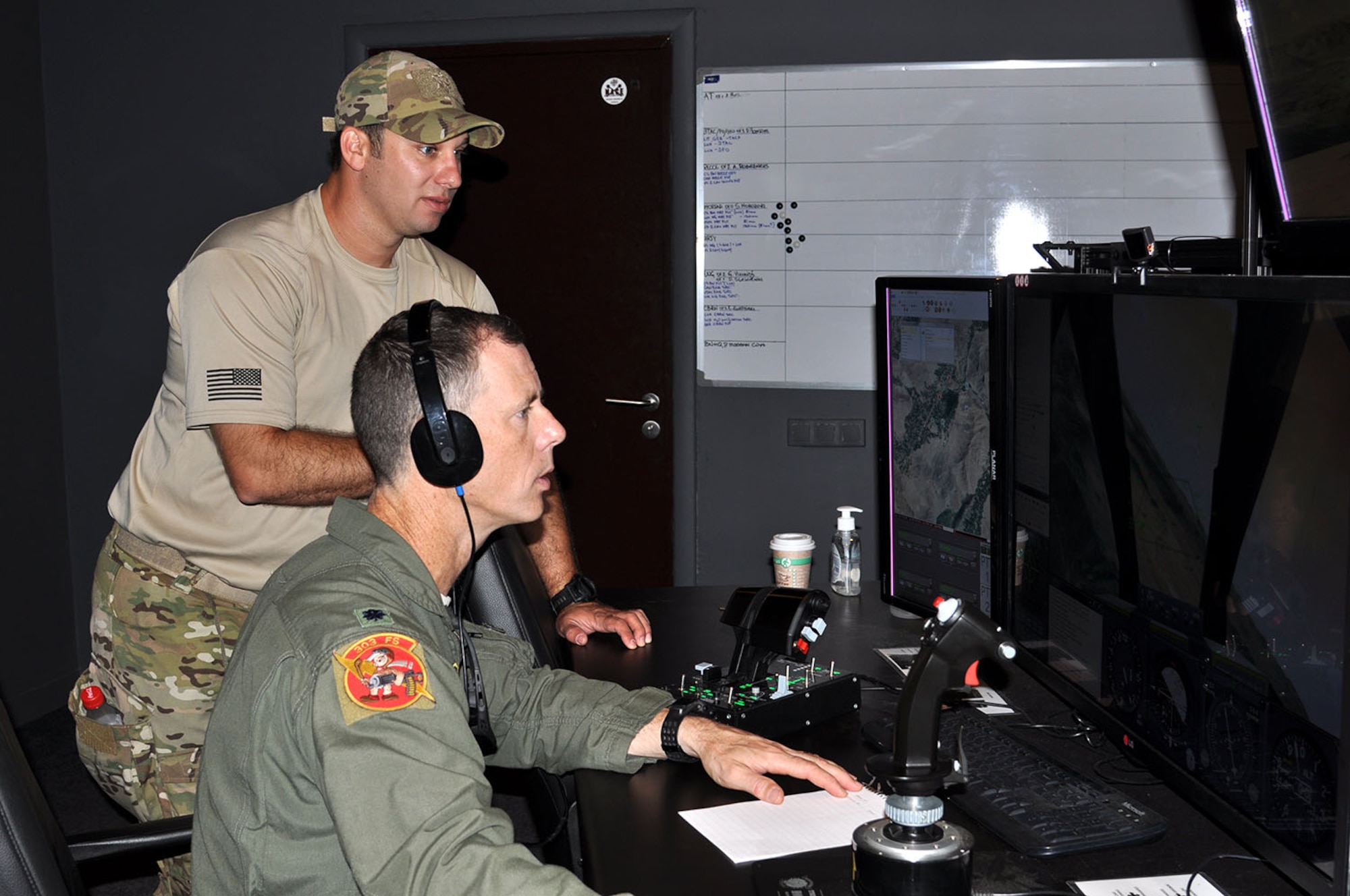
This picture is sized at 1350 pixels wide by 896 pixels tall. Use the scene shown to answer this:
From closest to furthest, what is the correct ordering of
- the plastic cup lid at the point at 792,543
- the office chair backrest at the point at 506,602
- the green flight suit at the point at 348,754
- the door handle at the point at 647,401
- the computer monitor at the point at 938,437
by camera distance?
the green flight suit at the point at 348,754 < the computer monitor at the point at 938,437 < the office chair backrest at the point at 506,602 < the plastic cup lid at the point at 792,543 < the door handle at the point at 647,401

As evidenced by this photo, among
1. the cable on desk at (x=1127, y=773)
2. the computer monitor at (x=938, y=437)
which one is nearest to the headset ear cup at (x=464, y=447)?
the computer monitor at (x=938, y=437)

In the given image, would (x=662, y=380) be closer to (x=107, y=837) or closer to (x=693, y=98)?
(x=693, y=98)

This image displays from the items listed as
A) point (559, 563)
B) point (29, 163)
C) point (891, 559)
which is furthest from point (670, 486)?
point (29, 163)

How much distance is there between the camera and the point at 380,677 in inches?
45.9

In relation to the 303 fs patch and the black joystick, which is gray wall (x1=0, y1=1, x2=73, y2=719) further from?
the black joystick

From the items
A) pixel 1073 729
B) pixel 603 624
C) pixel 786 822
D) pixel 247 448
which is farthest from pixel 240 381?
pixel 1073 729

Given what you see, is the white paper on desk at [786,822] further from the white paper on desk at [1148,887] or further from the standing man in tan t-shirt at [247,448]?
the standing man in tan t-shirt at [247,448]

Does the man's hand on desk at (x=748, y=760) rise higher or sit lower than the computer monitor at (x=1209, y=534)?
lower

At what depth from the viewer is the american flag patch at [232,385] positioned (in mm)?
2102

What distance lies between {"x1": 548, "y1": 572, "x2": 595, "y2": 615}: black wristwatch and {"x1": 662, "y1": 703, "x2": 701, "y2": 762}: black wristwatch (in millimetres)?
662

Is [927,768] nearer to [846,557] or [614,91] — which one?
[846,557]

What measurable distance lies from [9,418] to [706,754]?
10.6 feet

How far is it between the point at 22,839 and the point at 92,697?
975 millimetres

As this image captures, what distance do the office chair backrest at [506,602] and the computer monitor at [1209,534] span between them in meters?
0.77
